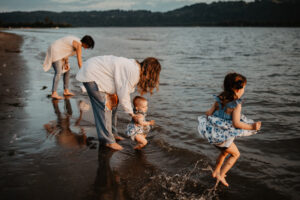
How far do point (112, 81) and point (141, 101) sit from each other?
1.85 feet

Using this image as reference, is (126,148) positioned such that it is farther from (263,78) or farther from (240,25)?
(240,25)

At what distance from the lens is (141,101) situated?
388 cm


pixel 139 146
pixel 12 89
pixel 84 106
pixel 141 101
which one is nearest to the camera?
pixel 141 101

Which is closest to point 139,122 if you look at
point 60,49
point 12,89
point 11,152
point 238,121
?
point 238,121

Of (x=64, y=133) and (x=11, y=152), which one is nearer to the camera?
(x=11, y=152)

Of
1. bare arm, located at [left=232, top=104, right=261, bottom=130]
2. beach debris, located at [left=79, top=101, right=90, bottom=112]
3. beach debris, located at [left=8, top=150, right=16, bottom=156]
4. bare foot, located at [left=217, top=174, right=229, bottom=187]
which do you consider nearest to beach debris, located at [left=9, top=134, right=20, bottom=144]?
beach debris, located at [left=8, top=150, right=16, bottom=156]

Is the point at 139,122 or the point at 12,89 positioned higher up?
the point at 139,122

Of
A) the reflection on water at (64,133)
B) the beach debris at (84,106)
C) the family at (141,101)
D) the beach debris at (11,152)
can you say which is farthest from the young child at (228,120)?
the beach debris at (84,106)

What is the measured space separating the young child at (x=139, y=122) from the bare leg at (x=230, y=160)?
1.34 metres

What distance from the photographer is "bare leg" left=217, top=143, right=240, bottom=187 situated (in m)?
3.14

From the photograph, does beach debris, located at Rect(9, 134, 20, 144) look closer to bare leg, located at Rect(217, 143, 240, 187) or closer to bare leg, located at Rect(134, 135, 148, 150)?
bare leg, located at Rect(134, 135, 148, 150)

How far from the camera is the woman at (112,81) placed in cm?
350

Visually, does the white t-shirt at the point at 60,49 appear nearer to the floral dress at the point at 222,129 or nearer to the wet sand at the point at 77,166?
the wet sand at the point at 77,166

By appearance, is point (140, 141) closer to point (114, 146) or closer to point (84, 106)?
point (114, 146)
